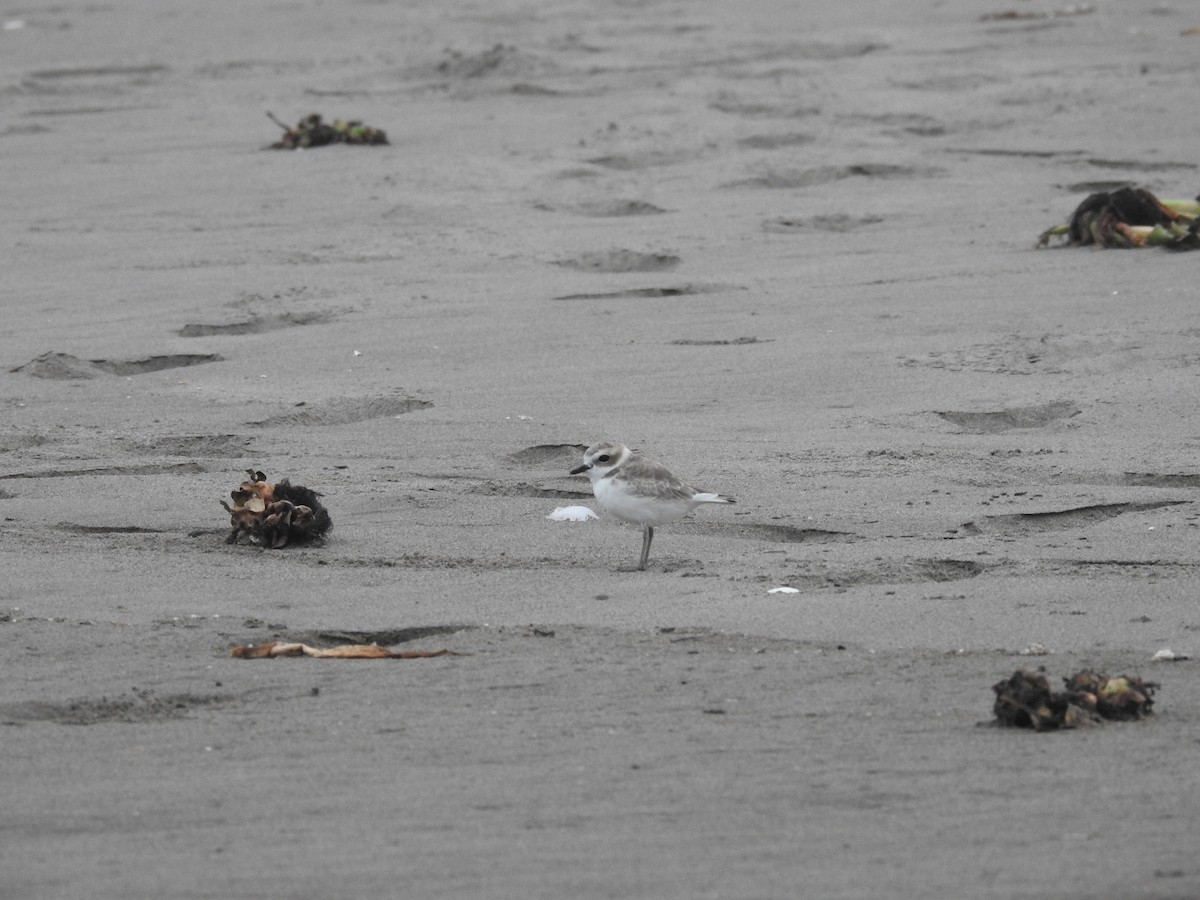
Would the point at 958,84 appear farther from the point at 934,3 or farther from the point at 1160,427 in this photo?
the point at 1160,427

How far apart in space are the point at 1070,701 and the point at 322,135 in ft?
30.1

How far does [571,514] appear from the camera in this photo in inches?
248

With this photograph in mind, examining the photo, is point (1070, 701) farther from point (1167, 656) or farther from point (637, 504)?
point (637, 504)

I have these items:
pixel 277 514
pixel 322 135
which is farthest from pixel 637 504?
pixel 322 135

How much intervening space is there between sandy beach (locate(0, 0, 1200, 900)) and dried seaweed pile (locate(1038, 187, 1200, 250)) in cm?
20

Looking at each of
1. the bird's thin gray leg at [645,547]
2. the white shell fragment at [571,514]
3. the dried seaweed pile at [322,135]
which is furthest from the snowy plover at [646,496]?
the dried seaweed pile at [322,135]

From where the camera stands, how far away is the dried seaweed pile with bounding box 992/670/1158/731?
4230 millimetres

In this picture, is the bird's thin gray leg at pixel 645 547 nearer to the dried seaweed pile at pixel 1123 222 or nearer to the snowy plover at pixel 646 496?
the snowy plover at pixel 646 496

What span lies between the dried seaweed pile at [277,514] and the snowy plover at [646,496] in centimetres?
91

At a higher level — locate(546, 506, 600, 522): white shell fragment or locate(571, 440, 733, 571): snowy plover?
locate(571, 440, 733, 571): snowy plover

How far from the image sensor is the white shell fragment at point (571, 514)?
20.6ft

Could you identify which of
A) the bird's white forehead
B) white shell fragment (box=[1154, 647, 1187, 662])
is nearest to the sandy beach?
white shell fragment (box=[1154, 647, 1187, 662])

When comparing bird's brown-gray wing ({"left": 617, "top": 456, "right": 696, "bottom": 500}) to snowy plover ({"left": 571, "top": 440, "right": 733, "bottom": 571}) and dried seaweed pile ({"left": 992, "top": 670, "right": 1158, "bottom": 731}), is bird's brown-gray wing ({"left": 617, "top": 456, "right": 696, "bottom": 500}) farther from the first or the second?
dried seaweed pile ({"left": 992, "top": 670, "right": 1158, "bottom": 731})

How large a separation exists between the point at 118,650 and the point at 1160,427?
405 cm
